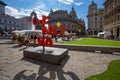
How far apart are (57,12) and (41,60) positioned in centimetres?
6437

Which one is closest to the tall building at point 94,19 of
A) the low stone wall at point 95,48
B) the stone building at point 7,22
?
the stone building at point 7,22

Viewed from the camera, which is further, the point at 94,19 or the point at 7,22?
the point at 94,19

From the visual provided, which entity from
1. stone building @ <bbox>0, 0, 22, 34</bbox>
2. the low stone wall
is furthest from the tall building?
the low stone wall

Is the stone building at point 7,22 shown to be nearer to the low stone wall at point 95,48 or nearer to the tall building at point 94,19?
the low stone wall at point 95,48

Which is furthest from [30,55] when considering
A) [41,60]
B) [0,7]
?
[0,7]

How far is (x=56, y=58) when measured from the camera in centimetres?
561

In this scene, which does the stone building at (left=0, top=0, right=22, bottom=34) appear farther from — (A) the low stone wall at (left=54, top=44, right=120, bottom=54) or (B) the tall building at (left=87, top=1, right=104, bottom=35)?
(B) the tall building at (left=87, top=1, right=104, bottom=35)

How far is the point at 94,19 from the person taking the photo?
72500mm

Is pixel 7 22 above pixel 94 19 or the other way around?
the other way around

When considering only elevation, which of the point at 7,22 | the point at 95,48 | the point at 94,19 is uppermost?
the point at 94,19

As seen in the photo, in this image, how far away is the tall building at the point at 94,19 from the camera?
7094 cm

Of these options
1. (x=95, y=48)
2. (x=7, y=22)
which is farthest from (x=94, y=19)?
(x=95, y=48)

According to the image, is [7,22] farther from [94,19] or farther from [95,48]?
[94,19]

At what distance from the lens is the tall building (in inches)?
2793
